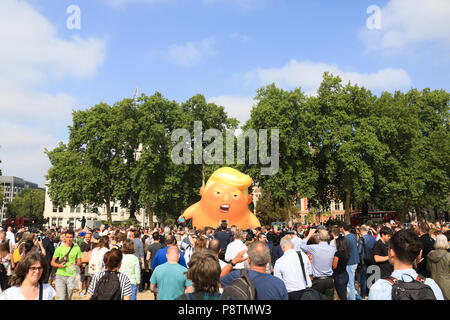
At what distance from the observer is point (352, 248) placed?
8.98 m

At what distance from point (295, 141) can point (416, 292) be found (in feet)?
95.0

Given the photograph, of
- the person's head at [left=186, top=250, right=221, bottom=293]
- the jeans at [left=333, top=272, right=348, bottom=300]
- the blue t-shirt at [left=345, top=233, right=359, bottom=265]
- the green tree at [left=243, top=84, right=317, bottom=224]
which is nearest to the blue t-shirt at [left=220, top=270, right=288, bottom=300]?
the person's head at [left=186, top=250, right=221, bottom=293]

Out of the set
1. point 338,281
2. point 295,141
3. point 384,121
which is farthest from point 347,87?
point 338,281

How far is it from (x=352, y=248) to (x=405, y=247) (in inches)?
244

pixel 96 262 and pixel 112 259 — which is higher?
pixel 112 259

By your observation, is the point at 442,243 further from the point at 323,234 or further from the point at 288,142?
the point at 288,142

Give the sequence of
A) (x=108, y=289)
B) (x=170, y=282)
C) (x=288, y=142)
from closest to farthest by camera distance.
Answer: (x=108, y=289) < (x=170, y=282) < (x=288, y=142)

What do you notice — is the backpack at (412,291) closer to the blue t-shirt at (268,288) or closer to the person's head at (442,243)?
the blue t-shirt at (268,288)

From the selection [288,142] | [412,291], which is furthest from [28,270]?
[288,142]

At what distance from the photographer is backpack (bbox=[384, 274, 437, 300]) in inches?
112

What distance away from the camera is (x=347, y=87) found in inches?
1299

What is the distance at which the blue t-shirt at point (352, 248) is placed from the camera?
8.91m

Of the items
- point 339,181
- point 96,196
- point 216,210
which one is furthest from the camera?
point 96,196
